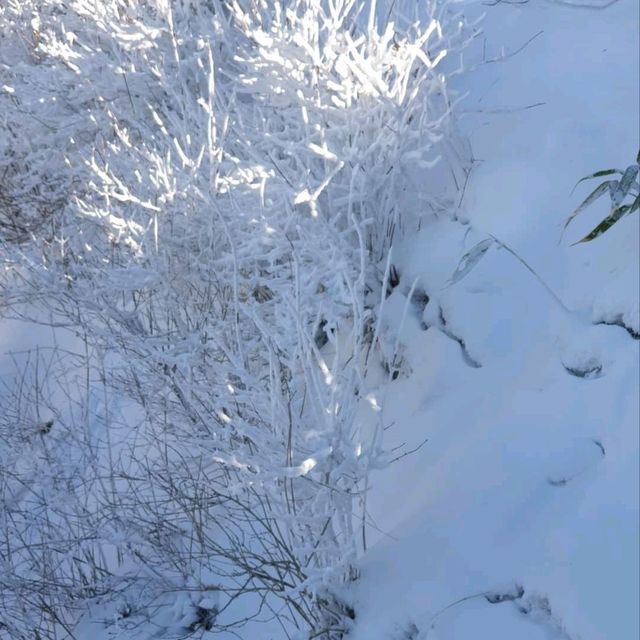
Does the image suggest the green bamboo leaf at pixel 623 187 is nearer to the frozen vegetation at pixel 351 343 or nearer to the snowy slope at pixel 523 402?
the frozen vegetation at pixel 351 343

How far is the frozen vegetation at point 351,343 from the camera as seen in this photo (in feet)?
7.07

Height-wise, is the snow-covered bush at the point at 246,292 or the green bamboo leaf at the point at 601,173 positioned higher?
the snow-covered bush at the point at 246,292

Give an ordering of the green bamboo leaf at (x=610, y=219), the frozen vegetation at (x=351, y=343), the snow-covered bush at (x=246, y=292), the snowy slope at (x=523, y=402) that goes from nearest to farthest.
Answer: the snowy slope at (x=523, y=402) < the frozen vegetation at (x=351, y=343) < the green bamboo leaf at (x=610, y=219) < the snow-covered bush at (x=246, y=292)

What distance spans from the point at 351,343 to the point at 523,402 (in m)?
0.87

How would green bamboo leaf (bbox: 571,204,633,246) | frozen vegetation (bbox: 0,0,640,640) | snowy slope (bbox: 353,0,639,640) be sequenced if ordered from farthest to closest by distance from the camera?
green bamboo leaf (bbox: 571,204,633,246) < frozen vegetation (bbox: 0,0,640,640) < snowy slope (bbox: 353,0,639,640)

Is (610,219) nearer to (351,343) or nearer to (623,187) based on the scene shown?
(623,187)

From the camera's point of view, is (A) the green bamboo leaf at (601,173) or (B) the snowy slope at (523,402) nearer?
(B) the snowy slope at (523,402)

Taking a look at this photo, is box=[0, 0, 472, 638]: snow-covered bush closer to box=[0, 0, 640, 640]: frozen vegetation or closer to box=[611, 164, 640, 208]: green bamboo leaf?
box=[0, 0, 640, 640]: frozen vegetation

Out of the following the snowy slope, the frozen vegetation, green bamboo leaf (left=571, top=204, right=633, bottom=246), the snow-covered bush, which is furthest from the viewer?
the snow-covered bush

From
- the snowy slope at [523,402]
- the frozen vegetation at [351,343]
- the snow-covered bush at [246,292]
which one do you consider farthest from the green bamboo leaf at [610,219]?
the snow-covered bush at [246,292]

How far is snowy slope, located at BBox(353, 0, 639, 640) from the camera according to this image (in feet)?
6.62

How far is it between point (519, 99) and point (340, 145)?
813 millimetres

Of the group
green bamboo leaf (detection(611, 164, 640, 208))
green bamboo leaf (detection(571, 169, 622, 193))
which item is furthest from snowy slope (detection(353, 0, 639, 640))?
green bamboo leaf (detection(611, 164, 640, 208))

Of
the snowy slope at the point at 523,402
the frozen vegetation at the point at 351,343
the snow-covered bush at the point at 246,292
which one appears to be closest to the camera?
the snowy slope at the point at 523,402
